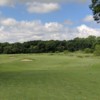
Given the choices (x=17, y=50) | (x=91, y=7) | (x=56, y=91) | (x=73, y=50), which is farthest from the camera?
(x=73, y=50)

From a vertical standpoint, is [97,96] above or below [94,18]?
below

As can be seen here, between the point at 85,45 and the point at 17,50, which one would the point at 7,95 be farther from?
the point at 85,45

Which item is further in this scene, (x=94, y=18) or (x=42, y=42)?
(x=42, y=42)

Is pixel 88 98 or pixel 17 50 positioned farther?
pixel 17 50

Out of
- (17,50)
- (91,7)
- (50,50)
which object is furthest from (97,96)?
(50,50)

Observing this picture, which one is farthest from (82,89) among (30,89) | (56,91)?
(30,89)

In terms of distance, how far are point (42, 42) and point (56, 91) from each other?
448 feet

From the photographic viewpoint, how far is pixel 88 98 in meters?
14.4

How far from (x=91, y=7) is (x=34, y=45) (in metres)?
106

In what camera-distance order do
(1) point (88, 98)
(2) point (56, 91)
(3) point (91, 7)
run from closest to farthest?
(1) point (88, 98) < (2) point (56, 91) < (3) point (91, 7)

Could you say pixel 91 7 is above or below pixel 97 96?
above

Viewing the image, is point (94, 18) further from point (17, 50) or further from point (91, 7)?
point (17, 50)

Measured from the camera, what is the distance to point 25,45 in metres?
146

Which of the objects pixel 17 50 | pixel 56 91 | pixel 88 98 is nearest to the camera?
pixel 88 98
